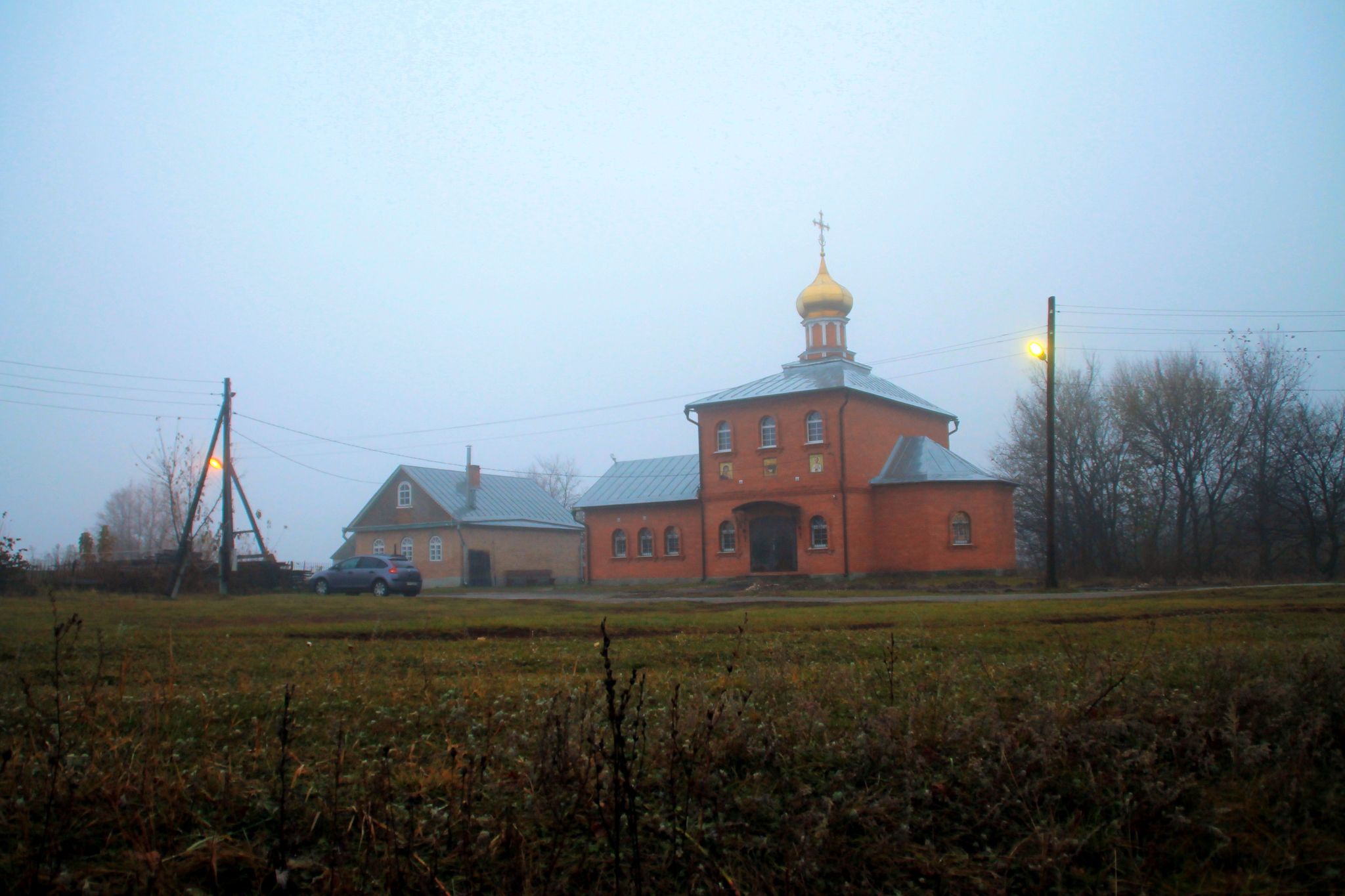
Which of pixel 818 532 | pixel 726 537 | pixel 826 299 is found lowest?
pixel 726 537

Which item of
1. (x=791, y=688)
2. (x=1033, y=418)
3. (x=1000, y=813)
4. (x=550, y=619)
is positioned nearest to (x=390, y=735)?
(x=791, y=688)

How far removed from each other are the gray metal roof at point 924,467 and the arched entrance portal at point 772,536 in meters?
3.59

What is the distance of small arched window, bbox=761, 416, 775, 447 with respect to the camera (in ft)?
127

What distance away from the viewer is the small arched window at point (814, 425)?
37594mm

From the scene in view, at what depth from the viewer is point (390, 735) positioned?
4.92 meters

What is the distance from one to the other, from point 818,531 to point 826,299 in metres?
11.0

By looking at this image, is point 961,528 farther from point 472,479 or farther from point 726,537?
point 472,479

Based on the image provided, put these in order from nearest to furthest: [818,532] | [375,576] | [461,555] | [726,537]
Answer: [375,576] < [818,532] < [726,537] < [461,555]

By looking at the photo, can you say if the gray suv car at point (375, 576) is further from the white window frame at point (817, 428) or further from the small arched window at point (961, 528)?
the small arched window at point (961, 528)

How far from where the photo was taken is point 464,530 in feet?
155

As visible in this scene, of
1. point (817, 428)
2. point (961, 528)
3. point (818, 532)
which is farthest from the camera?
point (817, 428)

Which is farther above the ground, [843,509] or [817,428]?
[817,428]

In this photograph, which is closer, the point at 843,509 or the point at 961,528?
the point at 961,528

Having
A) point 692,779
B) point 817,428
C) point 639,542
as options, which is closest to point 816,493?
point 817,428
